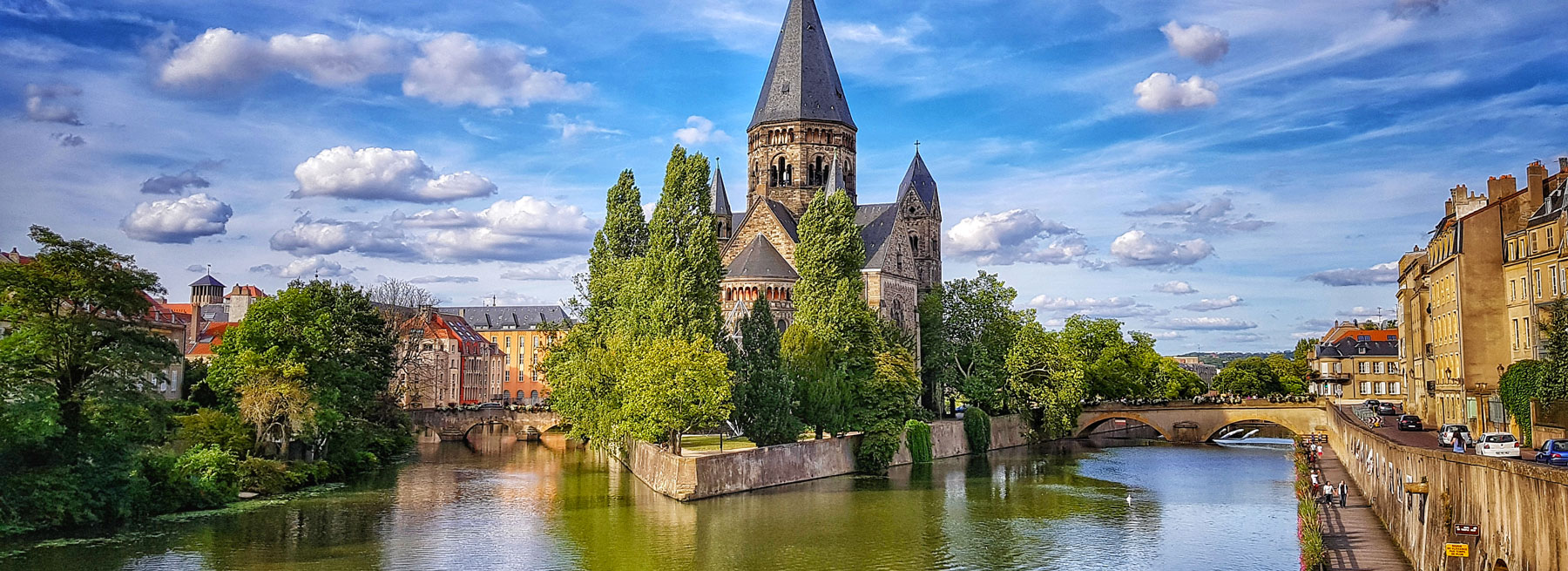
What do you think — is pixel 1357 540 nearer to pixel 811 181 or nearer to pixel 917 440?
pixel 917 440

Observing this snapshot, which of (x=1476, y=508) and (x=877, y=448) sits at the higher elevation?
(x=1476, y=508)

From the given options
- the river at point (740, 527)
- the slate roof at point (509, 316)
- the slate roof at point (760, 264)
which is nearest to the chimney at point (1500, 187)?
the river at point (740, 527)

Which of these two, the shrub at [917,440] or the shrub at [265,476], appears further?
the shrub at [917,440]

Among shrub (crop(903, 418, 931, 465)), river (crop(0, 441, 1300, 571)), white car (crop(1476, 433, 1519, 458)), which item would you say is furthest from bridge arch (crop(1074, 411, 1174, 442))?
white car (crop(1476, 433, 1519, 458))

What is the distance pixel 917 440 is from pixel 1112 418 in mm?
24862

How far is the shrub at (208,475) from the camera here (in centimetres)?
3984

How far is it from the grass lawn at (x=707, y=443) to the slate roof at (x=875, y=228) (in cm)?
1799

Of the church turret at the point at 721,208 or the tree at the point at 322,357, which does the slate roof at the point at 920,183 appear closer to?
the church turret at the point at 721,208

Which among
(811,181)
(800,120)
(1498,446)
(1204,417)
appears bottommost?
(1204,417)

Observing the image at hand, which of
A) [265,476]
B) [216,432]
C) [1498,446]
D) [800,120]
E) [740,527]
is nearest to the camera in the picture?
[1498,446]

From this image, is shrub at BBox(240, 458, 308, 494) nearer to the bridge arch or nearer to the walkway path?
the walkway path

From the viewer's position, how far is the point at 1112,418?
82.1 m

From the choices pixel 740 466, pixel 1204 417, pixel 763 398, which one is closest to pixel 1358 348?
pixel 1204 417

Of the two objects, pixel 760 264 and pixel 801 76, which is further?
pixel 801 76
